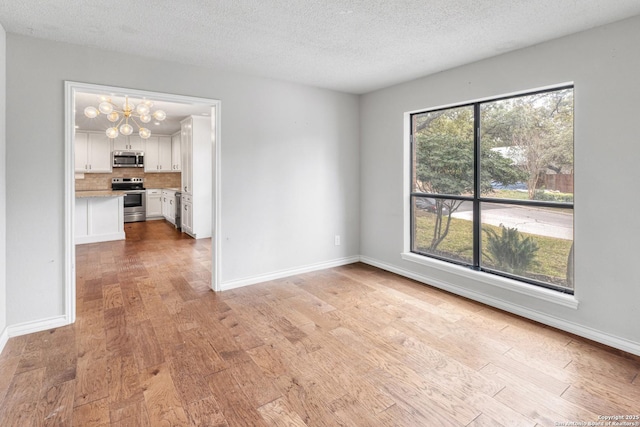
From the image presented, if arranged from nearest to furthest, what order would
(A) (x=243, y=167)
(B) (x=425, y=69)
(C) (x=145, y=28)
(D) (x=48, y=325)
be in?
(C) (x=145, y=28) → (D) (x=48, y=325) → (B) (x=425, y=69) → (A) (x=243, y=167)

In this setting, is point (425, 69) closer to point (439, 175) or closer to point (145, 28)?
point (439, 175)

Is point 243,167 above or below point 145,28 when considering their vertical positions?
below

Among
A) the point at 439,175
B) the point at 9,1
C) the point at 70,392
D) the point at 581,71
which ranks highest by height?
the point at 9,1

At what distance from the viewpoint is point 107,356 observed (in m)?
2.45

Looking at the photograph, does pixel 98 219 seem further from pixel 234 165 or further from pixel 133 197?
pixel 234 165

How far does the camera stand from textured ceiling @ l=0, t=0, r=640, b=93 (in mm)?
2295

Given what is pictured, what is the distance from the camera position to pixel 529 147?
312 centimetres

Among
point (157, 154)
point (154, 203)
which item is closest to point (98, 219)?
point (154, 203)

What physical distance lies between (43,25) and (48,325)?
2.39 m

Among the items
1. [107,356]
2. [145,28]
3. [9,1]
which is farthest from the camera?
[145,28]

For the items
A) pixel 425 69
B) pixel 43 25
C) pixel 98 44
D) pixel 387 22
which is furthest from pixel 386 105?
pixel 43 25

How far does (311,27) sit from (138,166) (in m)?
7.77

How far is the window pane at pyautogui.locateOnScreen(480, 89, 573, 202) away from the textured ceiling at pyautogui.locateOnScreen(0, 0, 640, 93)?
1.75 feet

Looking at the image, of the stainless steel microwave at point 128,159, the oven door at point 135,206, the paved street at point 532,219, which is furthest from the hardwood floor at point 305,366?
the stainless steel microwave at point 128,159
